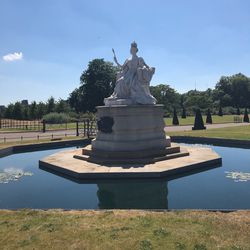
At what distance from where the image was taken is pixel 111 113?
1509 cm

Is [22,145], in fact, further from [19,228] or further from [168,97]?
[168,97]

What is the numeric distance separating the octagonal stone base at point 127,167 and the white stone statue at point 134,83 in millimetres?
3275

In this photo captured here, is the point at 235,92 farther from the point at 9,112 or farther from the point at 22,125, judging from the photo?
the point at 22,125

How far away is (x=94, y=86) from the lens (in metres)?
73.4

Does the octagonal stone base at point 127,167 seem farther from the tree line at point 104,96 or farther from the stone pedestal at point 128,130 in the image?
the tree line at point 104,96

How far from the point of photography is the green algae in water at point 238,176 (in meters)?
11.5

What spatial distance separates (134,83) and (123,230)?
10460mm

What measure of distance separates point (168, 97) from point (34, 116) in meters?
40.8

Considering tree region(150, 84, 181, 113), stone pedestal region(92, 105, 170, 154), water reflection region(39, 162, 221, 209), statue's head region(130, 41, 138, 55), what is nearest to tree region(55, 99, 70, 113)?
tree region(150, 84, 181, 113)

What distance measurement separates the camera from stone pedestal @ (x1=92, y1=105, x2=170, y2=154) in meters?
14.8

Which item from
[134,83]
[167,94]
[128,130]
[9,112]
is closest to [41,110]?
[9,112]

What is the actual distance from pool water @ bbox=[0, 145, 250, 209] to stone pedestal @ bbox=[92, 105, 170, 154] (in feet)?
10.1

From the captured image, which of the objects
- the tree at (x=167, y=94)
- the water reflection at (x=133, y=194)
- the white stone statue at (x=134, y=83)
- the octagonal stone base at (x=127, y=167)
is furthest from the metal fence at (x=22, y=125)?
the tree at (x=167, y=94)

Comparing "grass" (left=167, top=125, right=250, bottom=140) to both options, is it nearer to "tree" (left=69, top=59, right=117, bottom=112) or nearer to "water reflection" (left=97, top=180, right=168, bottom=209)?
"water reflection" (left=97, top=180, right=168, bottom=209)
